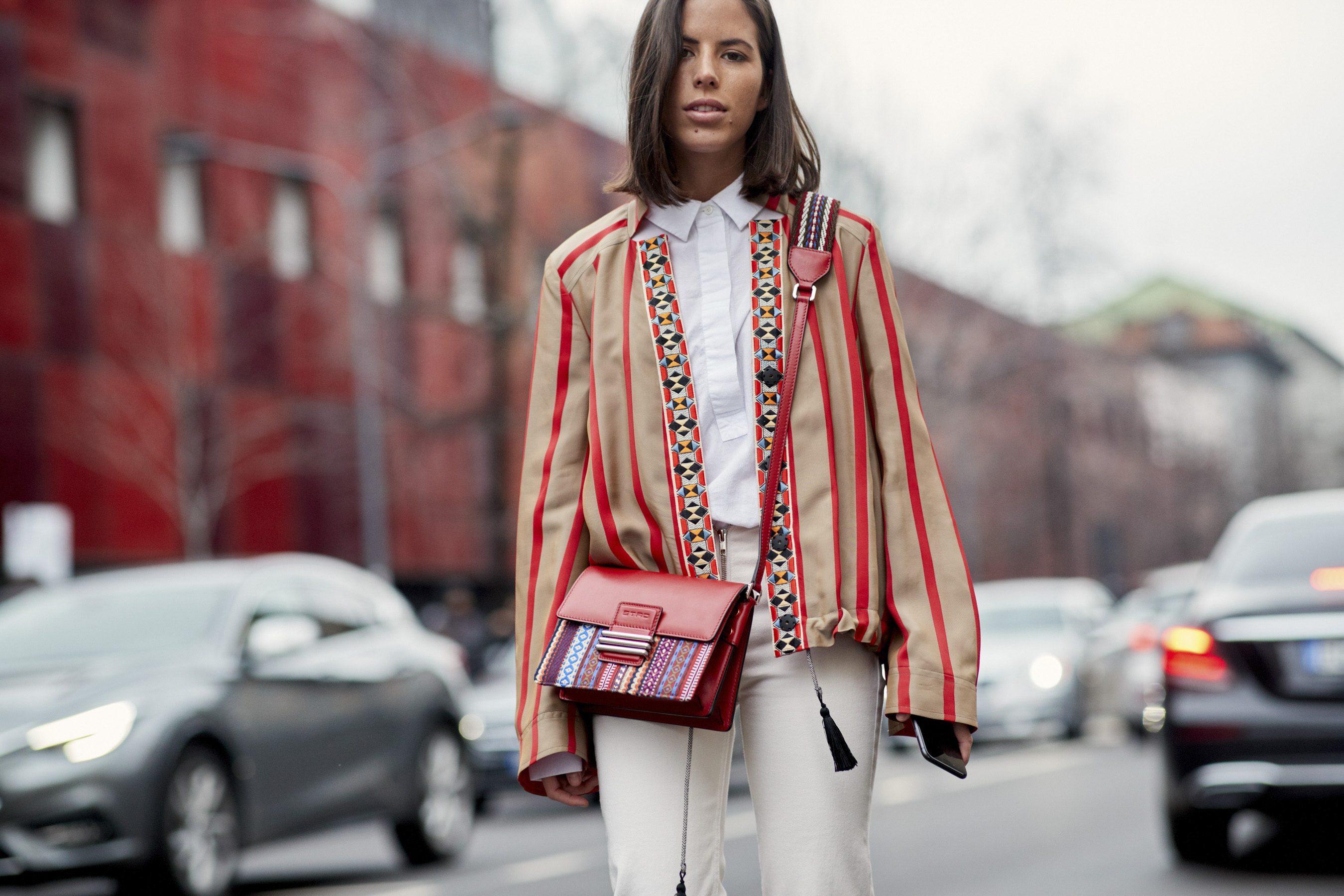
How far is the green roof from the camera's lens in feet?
132

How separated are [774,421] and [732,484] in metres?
0.11

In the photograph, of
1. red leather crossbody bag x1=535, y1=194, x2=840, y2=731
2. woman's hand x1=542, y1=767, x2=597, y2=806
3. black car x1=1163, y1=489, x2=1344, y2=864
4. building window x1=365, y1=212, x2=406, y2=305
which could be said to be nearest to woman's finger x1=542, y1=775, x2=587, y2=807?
woman's hand x1=542, y1=767, x2=597, y2=806

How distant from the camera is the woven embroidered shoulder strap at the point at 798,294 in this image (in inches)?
108

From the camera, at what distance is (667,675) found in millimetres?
2678

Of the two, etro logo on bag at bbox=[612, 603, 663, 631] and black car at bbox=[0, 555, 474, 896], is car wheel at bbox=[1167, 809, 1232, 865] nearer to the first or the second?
black car at bbox=[0, 555, 474, 896]

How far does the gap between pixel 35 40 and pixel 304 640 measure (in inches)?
682

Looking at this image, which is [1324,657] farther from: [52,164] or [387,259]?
[387,259]

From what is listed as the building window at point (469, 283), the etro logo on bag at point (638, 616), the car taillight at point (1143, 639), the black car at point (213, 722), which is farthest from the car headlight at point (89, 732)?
the building window at point (469, 283)

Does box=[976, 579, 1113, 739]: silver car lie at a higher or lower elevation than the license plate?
lower

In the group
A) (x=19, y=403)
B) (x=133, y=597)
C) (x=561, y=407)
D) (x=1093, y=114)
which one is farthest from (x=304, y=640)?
(x=1093, y=114)

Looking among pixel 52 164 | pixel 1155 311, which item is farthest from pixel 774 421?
pixel 1155 311

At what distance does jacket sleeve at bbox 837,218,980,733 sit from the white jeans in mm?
90

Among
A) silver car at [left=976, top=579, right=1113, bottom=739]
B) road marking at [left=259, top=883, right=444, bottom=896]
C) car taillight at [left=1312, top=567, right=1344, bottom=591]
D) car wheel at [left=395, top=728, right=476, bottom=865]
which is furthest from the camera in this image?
silver car at [left=976, top=579, right=1113, bottom=739]

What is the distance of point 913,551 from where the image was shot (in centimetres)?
278
